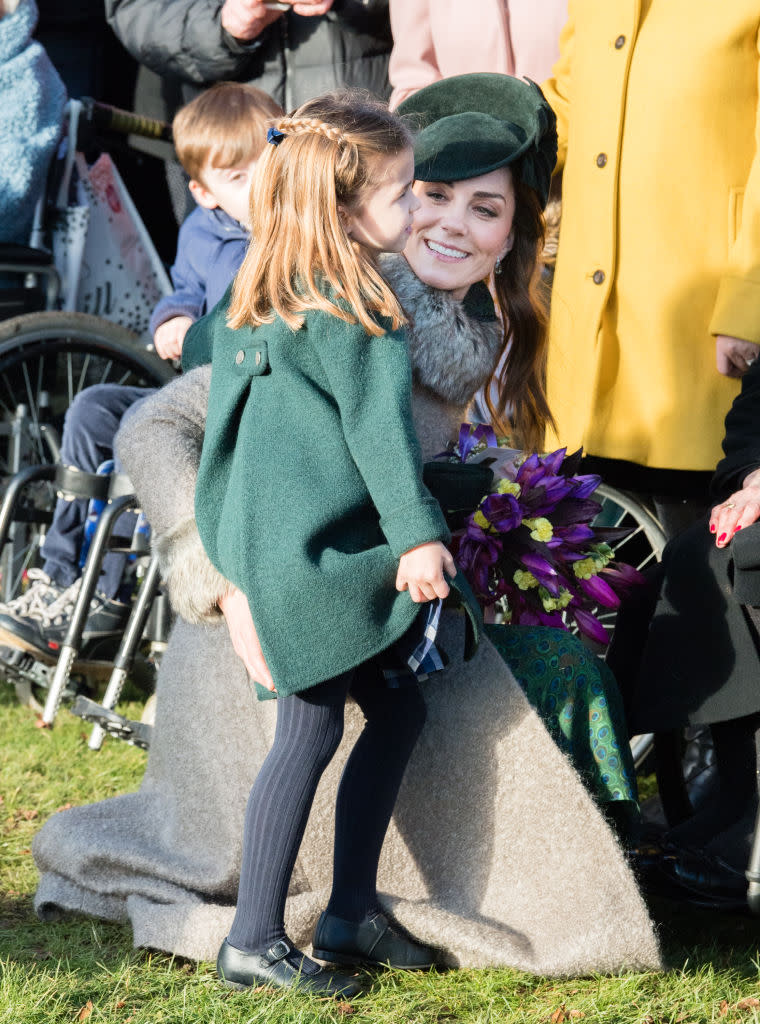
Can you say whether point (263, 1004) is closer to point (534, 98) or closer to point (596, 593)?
point (596, 593)

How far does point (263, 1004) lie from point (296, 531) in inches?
29.3

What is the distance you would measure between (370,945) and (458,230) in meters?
1.29

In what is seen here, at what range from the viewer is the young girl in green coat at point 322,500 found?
208 cm

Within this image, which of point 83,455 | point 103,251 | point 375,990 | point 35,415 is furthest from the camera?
point 103,251

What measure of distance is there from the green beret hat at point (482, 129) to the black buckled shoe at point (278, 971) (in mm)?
1404

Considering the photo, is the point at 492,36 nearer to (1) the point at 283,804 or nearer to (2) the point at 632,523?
(2) the point at 632,523

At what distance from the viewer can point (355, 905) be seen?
7.43 feet

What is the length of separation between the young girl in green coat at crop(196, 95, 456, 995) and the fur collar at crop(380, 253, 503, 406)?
247 millimetres

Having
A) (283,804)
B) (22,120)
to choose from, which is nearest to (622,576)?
(283,804)

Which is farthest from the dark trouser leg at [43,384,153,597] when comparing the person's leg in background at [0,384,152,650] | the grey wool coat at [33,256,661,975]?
the grey wool coat at [33,256,661,975]

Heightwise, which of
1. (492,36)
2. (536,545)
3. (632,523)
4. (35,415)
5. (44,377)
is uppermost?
(492,36)

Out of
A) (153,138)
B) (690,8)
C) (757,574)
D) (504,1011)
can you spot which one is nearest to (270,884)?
(504,1011)

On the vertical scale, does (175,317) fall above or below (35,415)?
above

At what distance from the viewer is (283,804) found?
2.17 metres
